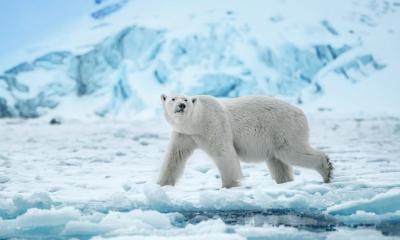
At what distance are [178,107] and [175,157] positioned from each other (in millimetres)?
604

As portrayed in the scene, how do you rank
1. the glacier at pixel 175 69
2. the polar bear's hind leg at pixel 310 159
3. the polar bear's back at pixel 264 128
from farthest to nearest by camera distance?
the glacier at pixel 175 69 < the polar bear's back at pixel 264 128 < the polar bear's hind leg at pixel 310 159

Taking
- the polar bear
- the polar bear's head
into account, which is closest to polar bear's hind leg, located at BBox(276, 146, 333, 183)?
the polar bear

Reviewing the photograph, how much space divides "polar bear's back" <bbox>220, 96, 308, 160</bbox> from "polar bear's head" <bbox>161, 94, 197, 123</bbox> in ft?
1.63

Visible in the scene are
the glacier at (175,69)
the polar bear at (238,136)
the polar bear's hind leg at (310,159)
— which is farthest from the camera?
the glacier at (175,69)

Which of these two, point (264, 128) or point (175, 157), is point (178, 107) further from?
point (264, 128)

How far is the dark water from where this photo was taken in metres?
2.88

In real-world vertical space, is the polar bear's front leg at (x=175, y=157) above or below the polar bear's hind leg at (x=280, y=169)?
above

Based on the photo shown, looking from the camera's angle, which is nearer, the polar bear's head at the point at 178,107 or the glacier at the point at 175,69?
the polar bear's head at the point at 178,107

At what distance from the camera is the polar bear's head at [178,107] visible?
13.8ft

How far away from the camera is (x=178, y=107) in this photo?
13.6 feet

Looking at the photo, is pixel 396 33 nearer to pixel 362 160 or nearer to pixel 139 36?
pixel 139 36

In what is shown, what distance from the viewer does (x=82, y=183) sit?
5055mm

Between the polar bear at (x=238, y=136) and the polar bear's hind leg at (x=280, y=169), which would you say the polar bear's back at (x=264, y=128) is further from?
the polar bear's hind leg at (x=280, y=169)

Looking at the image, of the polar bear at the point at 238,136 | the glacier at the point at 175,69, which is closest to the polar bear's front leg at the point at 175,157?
the polar bear at the point at 238,136
